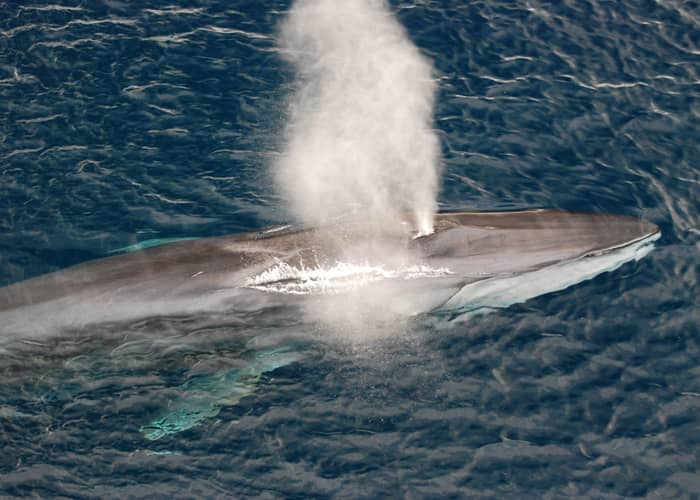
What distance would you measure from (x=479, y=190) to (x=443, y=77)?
3.60m

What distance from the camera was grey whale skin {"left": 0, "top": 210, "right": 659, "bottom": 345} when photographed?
12992 millimetres

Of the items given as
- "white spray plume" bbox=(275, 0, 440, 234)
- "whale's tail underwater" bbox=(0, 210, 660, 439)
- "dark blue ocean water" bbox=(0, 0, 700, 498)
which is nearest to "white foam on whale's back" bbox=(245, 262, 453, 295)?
"whale's tail underwater" bbox=(0, 210, 660, 439)

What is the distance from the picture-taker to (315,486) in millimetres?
12578

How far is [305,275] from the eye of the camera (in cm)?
1356

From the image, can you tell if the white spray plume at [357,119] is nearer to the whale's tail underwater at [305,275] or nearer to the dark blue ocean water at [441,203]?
the dark blue ocean water at [441,203]

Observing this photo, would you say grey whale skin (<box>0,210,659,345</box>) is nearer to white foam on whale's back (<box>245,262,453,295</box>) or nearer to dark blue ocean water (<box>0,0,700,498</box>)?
white foam on whale's back (<box>245,262,453,295</box>)

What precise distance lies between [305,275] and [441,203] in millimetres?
3977

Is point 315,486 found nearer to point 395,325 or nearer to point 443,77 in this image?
point 395,325

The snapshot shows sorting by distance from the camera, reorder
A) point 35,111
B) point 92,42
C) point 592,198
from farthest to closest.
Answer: point 92,42, point 35,111, point 592,198

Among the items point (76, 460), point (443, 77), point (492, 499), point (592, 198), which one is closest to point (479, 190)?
point (592, 198)

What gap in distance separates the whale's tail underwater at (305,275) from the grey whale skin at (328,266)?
0.02 m

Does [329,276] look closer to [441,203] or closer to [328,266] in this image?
[328,266]

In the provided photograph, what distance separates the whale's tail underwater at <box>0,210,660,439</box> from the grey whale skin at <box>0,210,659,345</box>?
2cm

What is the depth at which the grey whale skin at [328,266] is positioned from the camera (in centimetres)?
1299
